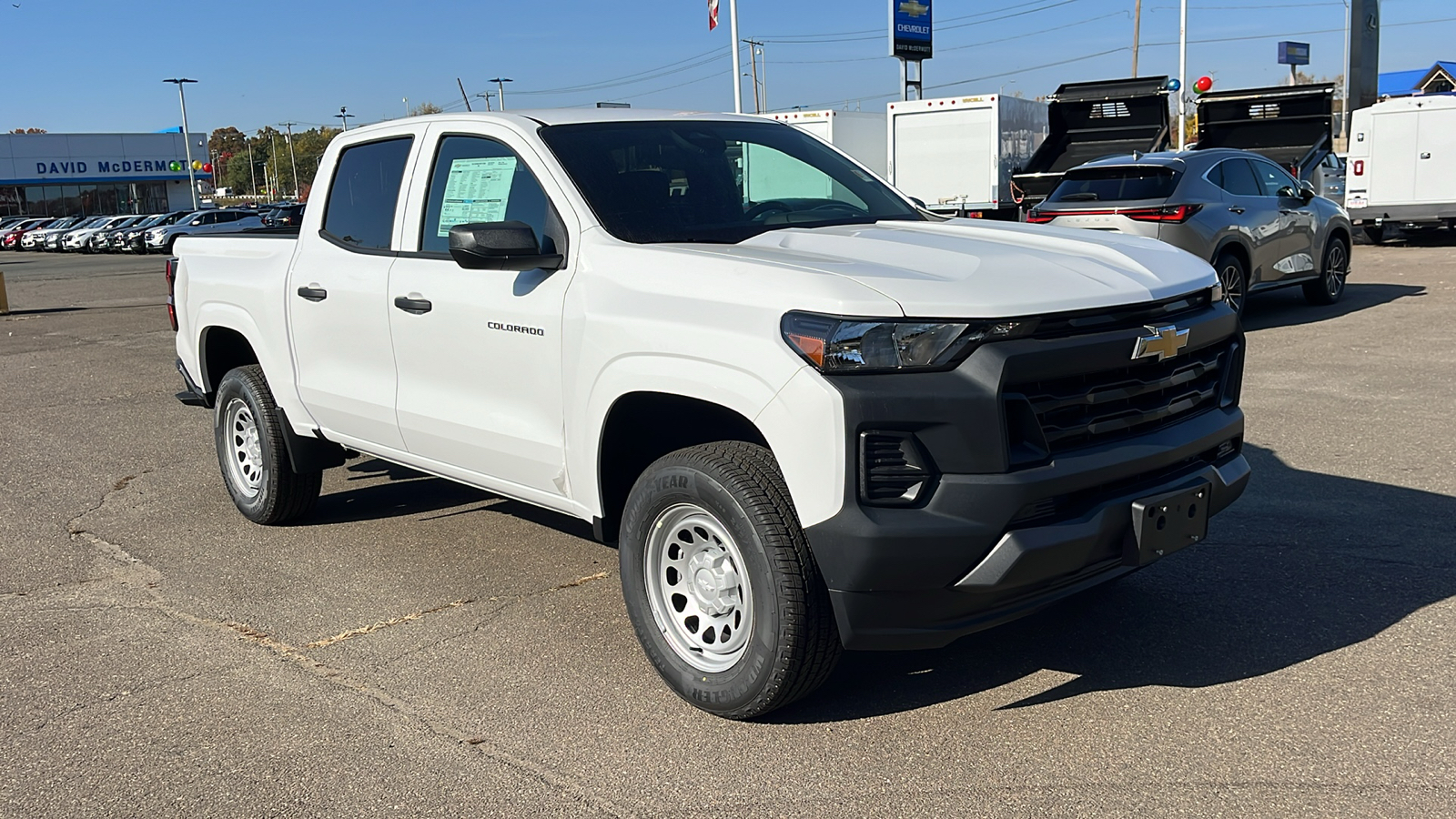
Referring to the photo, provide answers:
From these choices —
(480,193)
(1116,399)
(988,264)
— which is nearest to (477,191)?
(480,193)

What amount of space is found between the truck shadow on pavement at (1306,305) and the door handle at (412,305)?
9.82 meters

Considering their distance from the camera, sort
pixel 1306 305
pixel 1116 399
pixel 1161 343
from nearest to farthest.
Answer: pixel 1116 399, pixel 1161 343, pixel 1306 305

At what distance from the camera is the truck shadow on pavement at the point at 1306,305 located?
42.3 ft

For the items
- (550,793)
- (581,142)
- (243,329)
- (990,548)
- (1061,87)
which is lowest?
(550,793)

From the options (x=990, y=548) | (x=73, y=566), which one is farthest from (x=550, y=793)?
(x=73, y=566)

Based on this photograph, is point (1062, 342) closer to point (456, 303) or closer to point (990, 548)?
point (990, 548)

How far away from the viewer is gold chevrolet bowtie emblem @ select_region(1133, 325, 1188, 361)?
12.0 feet

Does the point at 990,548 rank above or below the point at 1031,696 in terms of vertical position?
above

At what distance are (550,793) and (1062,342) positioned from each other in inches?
73.3

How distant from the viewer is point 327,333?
544cm

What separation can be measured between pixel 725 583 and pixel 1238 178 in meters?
10.1

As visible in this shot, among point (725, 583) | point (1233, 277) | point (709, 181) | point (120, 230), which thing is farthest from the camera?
point (120, 230)

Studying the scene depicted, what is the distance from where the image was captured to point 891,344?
131 inches

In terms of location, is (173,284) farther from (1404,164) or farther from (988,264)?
(1404,164)
